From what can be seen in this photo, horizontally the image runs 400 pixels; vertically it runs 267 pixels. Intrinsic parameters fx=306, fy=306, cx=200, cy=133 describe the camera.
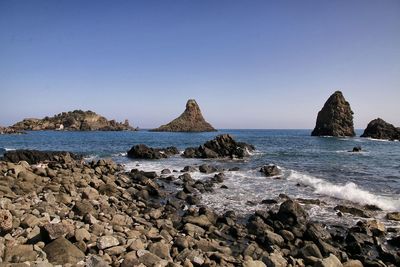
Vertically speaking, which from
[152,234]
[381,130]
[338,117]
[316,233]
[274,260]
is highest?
[338,117]

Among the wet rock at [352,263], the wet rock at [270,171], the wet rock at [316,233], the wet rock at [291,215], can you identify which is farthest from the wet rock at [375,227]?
the wet rock at [270,171]

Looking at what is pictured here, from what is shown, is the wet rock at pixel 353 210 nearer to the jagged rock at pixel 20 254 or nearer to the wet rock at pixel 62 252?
the wet rock at pixel 62 252

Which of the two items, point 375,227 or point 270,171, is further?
point 270,171

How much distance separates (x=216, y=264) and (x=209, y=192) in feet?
34.6

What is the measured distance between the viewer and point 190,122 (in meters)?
160

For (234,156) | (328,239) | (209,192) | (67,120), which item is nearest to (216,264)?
(328,239)

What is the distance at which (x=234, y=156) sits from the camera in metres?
39.1

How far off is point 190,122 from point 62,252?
6033 inches

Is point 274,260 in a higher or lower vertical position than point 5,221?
lower

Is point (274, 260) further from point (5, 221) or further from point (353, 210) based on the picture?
point (353, 210)

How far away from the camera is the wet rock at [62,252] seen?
6.96 meters

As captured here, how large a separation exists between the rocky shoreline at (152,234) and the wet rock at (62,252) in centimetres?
2

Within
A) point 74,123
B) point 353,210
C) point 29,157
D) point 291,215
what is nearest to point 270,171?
point 353,210

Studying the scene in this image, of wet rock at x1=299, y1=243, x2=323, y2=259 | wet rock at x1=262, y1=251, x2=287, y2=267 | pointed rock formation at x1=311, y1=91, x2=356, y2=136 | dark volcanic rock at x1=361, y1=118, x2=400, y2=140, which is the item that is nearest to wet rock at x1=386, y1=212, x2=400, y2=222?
wet rock at x1=299, y1=243, x2=323, y2=259
